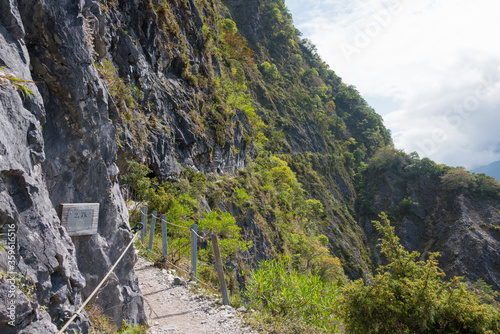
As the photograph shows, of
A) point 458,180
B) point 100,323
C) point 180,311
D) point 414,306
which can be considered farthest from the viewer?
point 458,180

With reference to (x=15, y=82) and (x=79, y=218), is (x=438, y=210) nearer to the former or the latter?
(x=79, y=218)

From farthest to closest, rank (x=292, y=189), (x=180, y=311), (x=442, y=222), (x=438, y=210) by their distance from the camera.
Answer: (x=438, y=210), (x=442, y=222), (x=292, y=189), (x=180, y=311)

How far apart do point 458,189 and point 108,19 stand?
56327 millimetres

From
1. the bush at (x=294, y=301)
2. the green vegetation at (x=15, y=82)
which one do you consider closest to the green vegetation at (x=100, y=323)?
the bush at (x=294, y=301)

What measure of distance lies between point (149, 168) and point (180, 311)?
735 centimetres

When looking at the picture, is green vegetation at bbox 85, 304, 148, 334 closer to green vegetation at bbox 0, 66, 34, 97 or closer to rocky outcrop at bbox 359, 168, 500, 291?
green vegetation at bbox 0, 66, 34, 97

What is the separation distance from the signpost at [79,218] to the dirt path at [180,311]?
1770mm

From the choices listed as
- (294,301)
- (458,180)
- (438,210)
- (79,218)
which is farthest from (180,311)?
(458,180)

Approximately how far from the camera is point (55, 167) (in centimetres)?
346

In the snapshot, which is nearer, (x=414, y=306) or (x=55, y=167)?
(x=55, y=167)

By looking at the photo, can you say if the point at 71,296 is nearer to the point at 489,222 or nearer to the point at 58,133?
the point at 58,133

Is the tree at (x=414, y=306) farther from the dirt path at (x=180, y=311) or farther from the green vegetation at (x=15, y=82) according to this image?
the green vegetation at (x=15, y=82)

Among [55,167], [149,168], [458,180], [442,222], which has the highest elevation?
[458,180]

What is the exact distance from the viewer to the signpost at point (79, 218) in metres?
3.36
